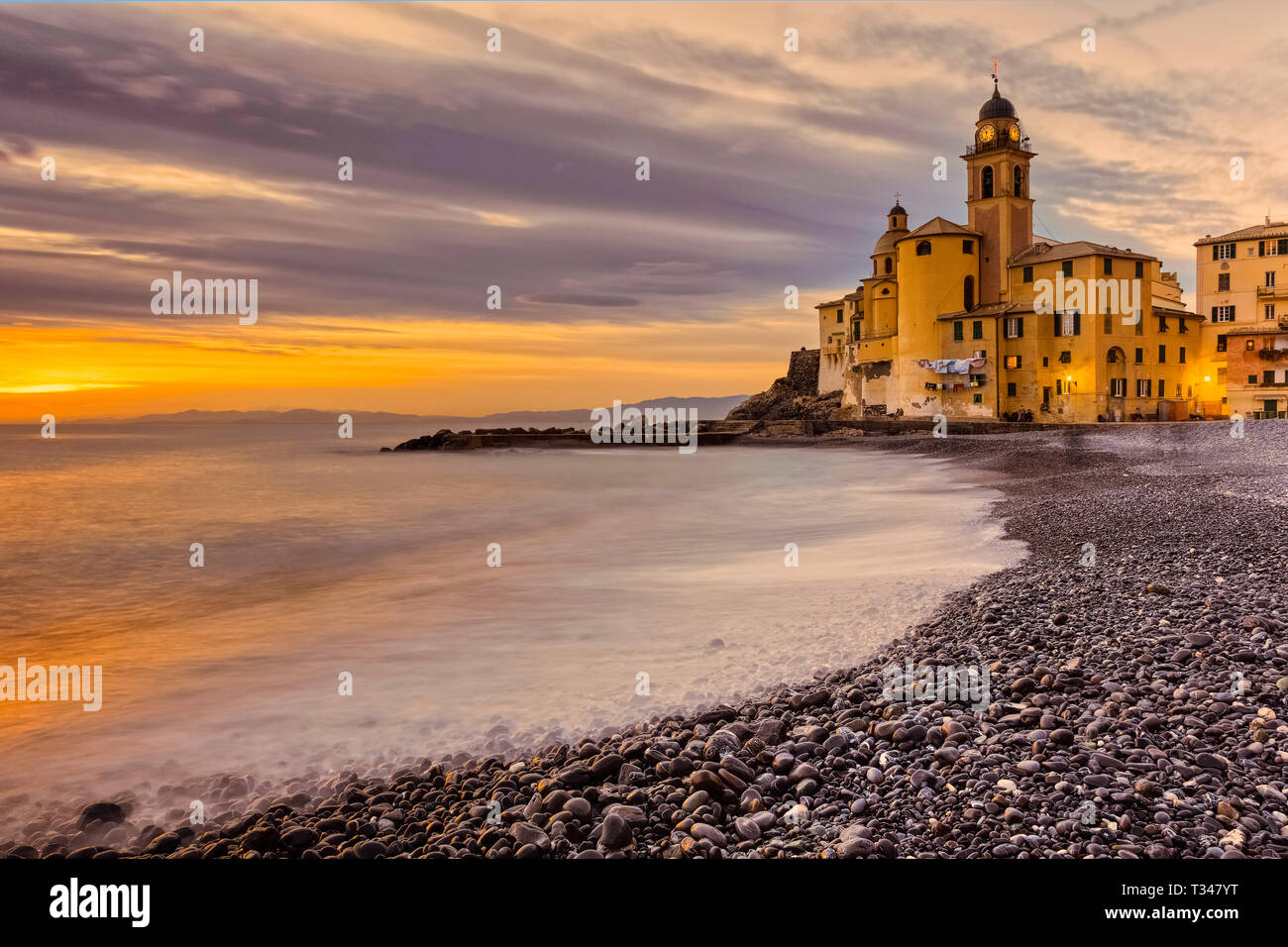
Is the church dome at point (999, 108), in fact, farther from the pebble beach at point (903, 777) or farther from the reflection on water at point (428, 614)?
the pebble beach at point (903, 777)

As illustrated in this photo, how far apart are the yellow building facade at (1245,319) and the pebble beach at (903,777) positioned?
57021 millimetres

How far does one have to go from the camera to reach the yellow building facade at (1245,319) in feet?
170

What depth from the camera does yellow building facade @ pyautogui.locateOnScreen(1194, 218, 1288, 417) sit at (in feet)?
170

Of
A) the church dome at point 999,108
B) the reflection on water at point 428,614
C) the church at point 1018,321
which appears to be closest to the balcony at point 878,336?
Answer: the church at point 1018,321

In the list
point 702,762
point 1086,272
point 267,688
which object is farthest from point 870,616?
point 1086,272

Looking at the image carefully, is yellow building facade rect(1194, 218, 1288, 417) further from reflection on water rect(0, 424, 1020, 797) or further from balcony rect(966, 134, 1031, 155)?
reflection on water rect(0, 424, 1020, 797)

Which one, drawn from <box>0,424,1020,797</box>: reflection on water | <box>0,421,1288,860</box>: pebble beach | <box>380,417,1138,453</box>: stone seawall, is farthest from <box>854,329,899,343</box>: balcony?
<box>0,421,1288,860</box>: pebble beach

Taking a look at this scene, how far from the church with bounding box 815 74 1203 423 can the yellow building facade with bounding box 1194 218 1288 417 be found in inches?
67.9

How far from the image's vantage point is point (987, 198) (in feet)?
191

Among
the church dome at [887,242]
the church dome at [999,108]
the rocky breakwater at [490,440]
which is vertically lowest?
the rocky breakwater at [490,440]

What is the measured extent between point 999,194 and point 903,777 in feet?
205

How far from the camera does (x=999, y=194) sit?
57.5 meters

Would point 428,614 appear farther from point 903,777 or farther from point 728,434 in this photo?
point 728,434
